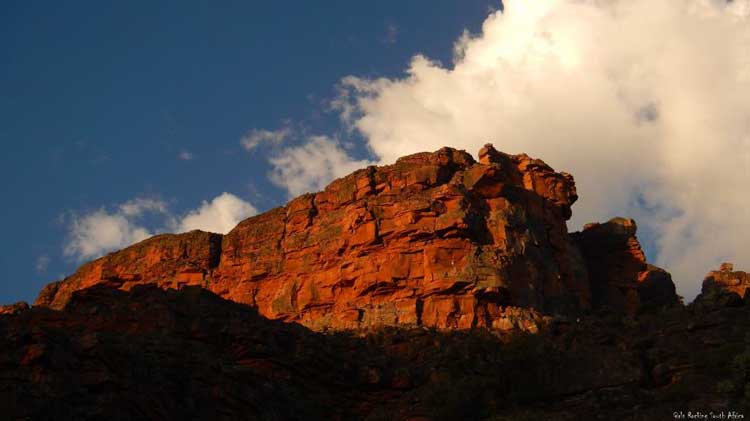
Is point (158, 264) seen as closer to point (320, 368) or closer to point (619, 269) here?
point (619, 269)

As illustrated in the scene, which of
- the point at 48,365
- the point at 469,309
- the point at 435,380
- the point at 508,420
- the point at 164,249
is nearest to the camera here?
the point at 48,365

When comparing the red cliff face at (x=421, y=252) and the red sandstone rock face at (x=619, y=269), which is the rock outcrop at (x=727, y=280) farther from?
the red cliff face at (x=421, y=252)

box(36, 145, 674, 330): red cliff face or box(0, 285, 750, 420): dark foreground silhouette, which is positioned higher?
box(36, 145, 674, 330): red cliff face

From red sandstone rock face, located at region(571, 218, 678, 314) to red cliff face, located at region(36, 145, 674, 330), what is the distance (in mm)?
323

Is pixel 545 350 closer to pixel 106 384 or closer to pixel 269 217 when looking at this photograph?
pixel 106 384

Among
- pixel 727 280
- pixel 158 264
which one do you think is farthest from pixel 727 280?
pixel 158 264

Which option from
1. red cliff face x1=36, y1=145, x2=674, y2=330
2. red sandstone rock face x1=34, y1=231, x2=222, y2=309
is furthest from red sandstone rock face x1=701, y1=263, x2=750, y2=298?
red sandstone rock face x1=34, y1=231, x2=222, y2=309

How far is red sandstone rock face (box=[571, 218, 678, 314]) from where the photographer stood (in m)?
94.0

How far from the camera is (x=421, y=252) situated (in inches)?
3142

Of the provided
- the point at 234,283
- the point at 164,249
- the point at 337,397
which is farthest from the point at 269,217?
the point at 337,397

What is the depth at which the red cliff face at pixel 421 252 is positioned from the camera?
7662cm

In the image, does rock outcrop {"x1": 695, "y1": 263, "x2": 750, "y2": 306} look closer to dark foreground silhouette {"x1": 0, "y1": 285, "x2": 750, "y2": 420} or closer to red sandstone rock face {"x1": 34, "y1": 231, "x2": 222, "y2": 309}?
red sandstone rock face {"x1": 34, "y1": 231, "x2": 222, "y2": 309}

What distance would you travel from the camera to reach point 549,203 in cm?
8925

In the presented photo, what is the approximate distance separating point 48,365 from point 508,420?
55.4ft
